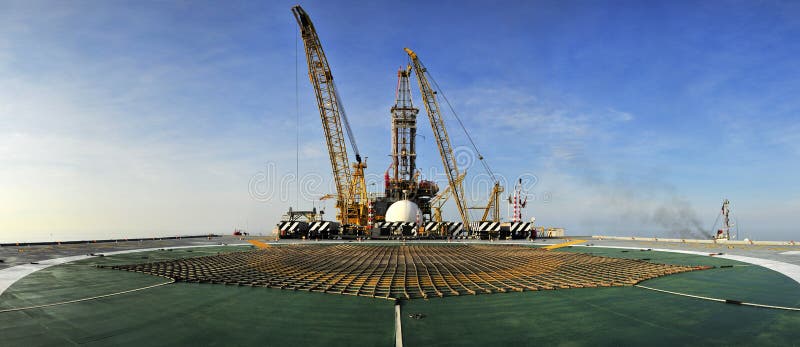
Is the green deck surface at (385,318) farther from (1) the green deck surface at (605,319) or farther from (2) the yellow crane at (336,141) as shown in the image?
(2) the yellow crane at (336,141)

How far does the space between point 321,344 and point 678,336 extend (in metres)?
6.50

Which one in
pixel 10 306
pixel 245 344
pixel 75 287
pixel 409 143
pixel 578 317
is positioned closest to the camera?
pixel 245 344

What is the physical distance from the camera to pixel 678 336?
22.6 feet

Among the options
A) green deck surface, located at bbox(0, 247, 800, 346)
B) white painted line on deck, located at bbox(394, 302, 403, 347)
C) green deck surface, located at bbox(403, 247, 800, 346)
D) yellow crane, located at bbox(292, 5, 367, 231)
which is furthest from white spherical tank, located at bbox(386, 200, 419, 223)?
white painted line on deck, located at bbox(394, 302, 403, 347)

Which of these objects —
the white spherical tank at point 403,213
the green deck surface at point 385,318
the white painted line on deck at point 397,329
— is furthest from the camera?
the white spherical tank at point 403,213

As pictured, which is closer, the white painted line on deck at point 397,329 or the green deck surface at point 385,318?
the white painted line on deck at point 397,329

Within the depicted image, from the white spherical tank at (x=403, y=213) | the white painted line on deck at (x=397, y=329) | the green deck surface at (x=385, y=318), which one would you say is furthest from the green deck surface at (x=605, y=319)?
the white spherical tank at (x=403, y=213)

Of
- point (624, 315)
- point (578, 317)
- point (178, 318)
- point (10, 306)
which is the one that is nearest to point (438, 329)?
point (578, 317)

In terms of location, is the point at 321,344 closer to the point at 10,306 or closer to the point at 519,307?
the point at 519,307

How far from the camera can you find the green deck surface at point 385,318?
6.70 metres

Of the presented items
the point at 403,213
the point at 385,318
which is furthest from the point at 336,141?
the point at 385,318

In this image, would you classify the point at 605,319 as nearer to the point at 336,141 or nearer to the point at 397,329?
the point at 397,329

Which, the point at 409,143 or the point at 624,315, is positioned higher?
the point at 409,143

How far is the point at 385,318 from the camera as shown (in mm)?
8078
